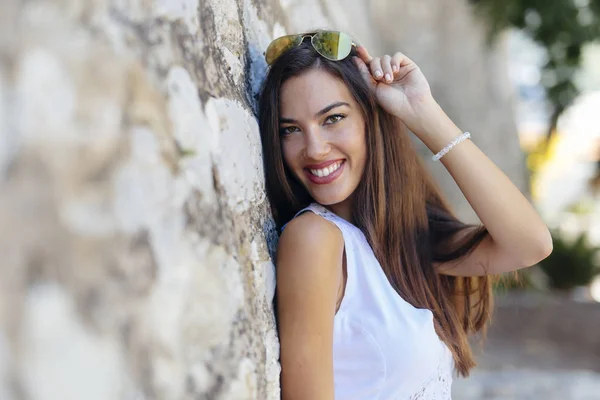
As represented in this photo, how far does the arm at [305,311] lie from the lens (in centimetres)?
154

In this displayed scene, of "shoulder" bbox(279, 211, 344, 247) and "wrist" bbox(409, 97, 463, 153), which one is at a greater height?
"wrist" bbox(409, 97, 463, 153)

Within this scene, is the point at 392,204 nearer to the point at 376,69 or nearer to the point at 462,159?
the point at 462,159

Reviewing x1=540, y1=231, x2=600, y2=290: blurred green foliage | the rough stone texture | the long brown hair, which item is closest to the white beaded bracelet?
the long brown hair

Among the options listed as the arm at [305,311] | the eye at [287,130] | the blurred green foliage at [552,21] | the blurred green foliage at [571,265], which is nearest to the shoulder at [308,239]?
the arm at [305,311]

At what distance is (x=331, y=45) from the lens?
1.87 m

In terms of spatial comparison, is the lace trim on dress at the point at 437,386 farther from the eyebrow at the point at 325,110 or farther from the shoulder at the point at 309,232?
the eyebrow at the point at 325,110

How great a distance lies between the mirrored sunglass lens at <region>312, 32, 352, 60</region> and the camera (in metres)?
1.86

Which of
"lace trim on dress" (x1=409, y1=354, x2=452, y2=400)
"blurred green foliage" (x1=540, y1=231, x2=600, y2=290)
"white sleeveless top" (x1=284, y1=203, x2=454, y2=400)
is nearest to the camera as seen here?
"white sleeveless top" (x1=284, y1=203, x2=454, y2=400)

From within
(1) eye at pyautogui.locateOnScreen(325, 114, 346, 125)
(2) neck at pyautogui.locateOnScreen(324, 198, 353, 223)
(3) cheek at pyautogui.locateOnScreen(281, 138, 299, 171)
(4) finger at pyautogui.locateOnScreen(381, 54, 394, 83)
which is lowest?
(2) neck at pyautogui.locateOnScreen(324, 198, 353, 223)

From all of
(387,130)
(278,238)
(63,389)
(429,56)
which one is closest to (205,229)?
(63,389)

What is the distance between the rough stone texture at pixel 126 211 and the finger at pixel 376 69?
0.57m

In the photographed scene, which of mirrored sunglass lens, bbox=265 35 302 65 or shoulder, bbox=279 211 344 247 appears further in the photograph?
mirrored sunglass lens, bbox=265 35 302 65

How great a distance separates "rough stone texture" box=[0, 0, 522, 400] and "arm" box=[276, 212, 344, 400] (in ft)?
0.19

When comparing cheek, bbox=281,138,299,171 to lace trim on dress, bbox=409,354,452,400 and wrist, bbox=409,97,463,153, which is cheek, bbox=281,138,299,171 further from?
lace trim on dress, bbox=409,354,452,400
